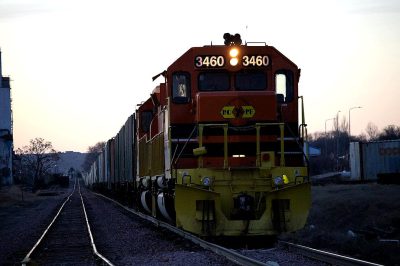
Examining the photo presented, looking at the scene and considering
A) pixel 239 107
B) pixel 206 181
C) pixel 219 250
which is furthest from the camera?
pixel 239 107

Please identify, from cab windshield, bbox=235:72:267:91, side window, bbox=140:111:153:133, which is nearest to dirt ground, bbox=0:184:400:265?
cab windshield, bbox=235:72:267:91

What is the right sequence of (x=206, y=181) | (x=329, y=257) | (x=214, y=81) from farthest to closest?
(x=214, y=81) → (x=206, y=181) → (x=329, y=257)

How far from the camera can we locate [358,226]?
77.1 feet

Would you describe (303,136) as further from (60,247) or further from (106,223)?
(106,223)

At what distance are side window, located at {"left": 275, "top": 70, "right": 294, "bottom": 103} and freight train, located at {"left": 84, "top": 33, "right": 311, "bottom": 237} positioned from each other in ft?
0.07

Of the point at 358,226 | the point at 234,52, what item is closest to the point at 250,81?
the point at 234,52

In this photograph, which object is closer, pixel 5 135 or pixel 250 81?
pixel 250 81

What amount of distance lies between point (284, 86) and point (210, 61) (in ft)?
5.58

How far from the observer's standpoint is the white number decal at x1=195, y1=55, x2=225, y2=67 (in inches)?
539

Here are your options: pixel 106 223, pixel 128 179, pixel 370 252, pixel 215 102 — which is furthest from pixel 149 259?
pixel 128 179

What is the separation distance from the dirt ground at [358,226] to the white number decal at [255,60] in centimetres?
428

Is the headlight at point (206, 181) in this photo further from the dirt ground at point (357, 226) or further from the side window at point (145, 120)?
the side window at point (145, 120)

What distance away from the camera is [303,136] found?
1341 centimetres

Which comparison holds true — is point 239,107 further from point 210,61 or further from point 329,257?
point 329,257
